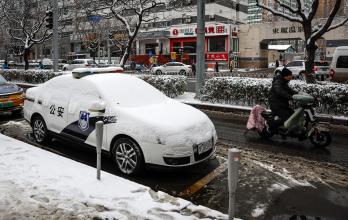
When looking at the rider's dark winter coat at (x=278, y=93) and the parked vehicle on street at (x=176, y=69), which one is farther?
the parked vehicle on street at (x=176, y=69)

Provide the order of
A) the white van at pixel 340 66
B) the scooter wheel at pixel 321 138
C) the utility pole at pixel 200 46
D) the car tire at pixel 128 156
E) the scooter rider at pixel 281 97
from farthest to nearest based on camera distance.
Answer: the white van at pixel 340 66
the utility pole at pixel 200 46
the scooter rider at pixel 281 97
the scooter wheel at pixel 321 138
the car tire at pixel 128 156

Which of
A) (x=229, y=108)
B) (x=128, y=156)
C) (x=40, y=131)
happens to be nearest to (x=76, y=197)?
(x=128, y=156)

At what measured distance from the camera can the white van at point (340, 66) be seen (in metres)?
16.8

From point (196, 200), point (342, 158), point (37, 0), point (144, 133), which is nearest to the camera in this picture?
point (196, 200)

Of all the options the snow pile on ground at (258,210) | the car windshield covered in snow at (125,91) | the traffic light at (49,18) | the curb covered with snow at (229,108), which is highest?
the traffic light at (49,18)

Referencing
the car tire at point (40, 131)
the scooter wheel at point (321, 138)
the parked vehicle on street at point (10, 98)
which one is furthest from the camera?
the parked vehicle on street at point (10, 98)

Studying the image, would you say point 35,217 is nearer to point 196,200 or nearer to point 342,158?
point 196,200

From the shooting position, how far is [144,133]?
5.94m

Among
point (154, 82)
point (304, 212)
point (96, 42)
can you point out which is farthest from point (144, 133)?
point (96, 42)

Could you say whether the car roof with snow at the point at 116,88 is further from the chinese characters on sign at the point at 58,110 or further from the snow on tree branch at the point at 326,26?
the snow on tree branch at the point at 326,26

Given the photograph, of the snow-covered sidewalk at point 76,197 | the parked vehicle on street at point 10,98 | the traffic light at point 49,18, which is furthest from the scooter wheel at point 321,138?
the traffic light at point 49,18

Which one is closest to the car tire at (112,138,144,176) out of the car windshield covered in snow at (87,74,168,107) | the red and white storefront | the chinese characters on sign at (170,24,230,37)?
the car windshield covered in snow at (87,74,168,107)

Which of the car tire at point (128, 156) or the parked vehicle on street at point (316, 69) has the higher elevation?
the parked vehicle on street at point (316, 69)

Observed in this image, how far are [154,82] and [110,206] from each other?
11.7m
